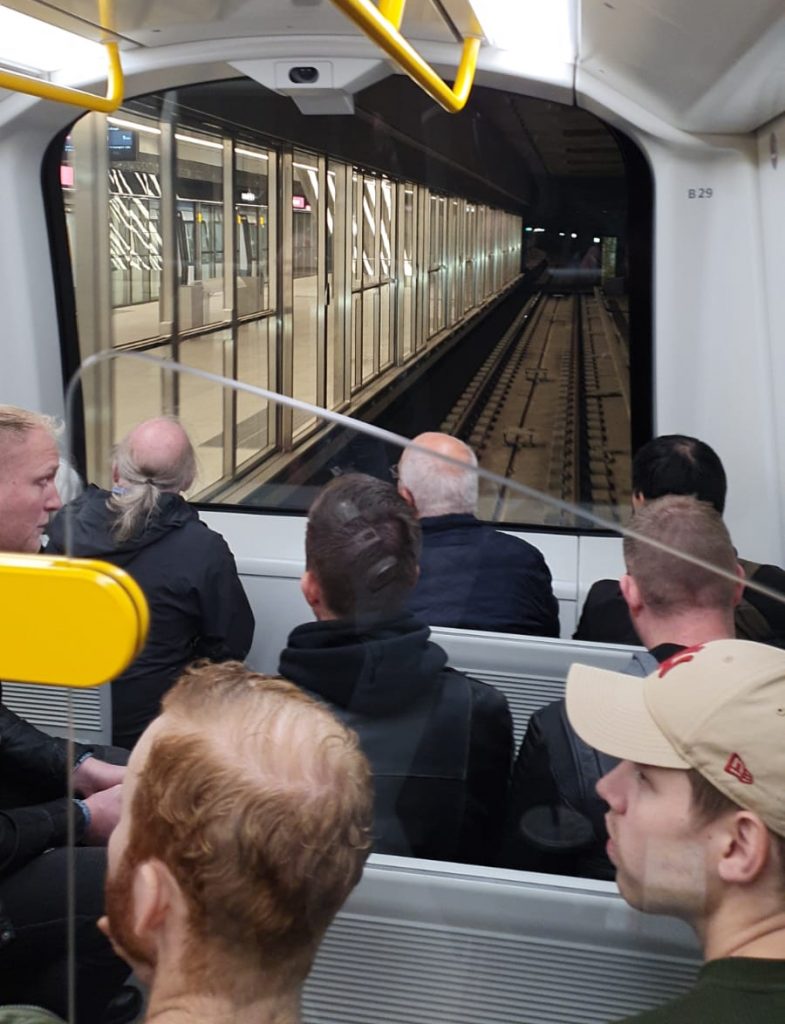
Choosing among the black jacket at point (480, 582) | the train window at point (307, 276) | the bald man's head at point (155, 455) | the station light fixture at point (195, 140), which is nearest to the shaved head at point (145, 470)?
the bald man's head at point (155, 455)

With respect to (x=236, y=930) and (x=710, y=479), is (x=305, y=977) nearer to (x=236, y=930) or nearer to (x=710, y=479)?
(x=236, y=930)

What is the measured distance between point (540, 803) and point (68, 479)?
0.63m

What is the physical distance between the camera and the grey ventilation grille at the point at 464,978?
1201 mm

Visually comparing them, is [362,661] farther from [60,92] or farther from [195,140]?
[195,140]

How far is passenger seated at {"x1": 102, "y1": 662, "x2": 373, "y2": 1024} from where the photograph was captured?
98cm

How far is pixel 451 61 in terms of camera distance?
357cm

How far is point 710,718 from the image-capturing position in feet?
3.46

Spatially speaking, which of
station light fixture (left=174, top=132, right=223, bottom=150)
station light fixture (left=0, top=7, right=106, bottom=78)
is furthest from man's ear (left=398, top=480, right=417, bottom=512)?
station light fixture (left=174, top=132, right=223, bottom=150)

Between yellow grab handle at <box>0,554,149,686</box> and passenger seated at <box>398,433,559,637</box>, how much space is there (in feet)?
0.88

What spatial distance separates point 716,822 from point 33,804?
1050mm

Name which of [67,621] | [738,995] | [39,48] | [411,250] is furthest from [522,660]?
[411,250]

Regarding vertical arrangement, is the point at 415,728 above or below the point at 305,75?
below

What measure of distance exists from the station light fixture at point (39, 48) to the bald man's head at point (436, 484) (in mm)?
1040

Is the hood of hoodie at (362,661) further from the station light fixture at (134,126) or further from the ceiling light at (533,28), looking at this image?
the station light fixture at (134,126)
